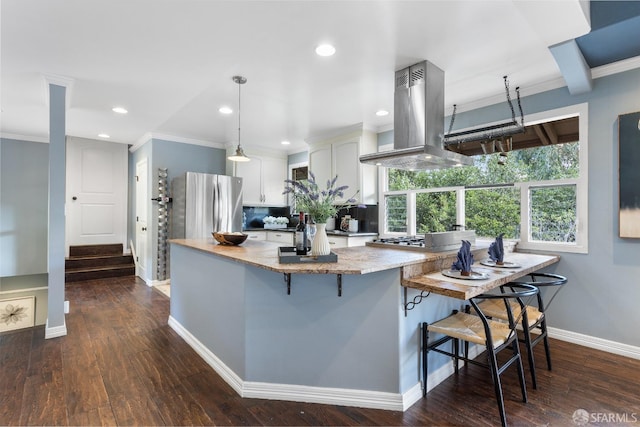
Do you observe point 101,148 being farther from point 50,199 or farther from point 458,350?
point 458,350

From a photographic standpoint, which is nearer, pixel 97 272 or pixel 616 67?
pixel 616 67

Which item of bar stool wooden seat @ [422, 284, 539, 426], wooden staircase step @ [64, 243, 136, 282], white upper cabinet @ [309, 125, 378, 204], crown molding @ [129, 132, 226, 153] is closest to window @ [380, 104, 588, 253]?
white upper cabinet @ [309, 125, 378, 204]

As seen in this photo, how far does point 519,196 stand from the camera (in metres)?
3.29

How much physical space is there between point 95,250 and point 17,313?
68.9 inches

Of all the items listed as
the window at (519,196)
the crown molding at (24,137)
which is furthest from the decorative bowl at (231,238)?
the crown molding at (24,137)

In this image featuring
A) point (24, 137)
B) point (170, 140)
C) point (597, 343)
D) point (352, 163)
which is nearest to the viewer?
point (597, 343)

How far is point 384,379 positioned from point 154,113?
12.8 feet

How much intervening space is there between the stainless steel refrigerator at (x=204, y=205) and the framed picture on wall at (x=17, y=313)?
1985 mm

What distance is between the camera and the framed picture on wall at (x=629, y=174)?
251cm

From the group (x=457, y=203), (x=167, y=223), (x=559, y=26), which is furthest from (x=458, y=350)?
(x=167, y=223)

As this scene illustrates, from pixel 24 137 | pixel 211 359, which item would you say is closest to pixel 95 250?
pixel 24 137

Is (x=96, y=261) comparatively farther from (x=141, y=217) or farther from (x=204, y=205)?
(x=204, y=205)

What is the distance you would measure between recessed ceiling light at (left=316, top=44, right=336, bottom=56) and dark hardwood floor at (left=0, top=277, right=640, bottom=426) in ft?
8.01

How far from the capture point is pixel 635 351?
2.58 meters
